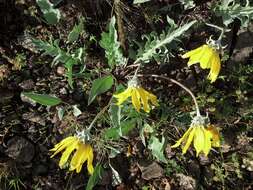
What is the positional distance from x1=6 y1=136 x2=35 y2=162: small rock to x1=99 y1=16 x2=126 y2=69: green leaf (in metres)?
0.88

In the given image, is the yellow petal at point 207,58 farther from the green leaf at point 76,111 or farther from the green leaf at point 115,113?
the green leaf at point 76,111

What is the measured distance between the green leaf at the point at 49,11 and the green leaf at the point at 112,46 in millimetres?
474

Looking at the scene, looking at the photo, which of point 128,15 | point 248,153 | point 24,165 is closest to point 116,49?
point 128,15

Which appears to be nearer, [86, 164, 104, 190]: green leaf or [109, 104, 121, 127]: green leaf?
[109, 104, 121, 127]: green leaf

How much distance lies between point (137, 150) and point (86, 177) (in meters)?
0.44

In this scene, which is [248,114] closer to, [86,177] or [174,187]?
[174,187]

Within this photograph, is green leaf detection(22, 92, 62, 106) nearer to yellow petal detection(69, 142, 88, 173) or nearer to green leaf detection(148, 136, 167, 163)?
yellow petal detection(69, 142, 88, 173)

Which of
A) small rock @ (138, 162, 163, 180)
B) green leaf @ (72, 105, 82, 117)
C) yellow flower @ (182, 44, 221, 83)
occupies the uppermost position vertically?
yellow flower @ (182, 44, 221, 83)

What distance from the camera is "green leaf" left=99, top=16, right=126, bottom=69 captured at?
2.99 meters

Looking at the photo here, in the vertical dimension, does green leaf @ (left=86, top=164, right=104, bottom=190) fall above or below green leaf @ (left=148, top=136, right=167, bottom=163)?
below

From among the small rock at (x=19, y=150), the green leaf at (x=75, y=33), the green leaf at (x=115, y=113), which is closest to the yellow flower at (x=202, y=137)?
the green leaf at (x=115, y=113)

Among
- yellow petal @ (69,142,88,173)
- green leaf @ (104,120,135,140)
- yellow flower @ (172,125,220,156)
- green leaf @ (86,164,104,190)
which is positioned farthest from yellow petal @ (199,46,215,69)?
green leaf @ (86,164,104,190)

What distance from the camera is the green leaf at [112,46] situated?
2.99 m

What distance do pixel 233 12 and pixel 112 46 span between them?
90 centimetres
